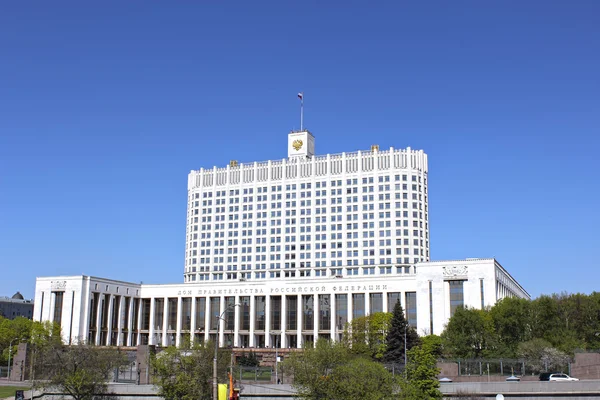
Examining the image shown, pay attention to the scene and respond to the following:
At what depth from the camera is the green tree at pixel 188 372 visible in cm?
5609

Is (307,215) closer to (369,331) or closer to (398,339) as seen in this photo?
(369,331)

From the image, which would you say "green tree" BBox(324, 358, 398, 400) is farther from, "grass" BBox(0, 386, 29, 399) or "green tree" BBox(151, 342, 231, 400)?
"grass" BBox(0, 386, 29, 399)

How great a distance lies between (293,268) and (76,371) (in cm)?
10014

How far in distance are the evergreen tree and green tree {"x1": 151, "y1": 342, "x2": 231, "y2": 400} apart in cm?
3751

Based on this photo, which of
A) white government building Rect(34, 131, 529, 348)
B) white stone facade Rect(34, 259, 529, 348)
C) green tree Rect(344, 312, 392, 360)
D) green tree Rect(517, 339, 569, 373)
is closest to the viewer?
green tree Rect(517, 339, 569, 373)

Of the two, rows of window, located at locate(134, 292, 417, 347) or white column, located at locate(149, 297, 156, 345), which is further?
white column, located at locate(149, 297, 156, 345)

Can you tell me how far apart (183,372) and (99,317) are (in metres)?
93.7

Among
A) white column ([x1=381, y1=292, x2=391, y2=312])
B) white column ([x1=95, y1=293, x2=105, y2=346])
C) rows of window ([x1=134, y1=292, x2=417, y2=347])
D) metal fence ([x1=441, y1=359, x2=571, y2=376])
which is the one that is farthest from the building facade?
metal fence ([x1=441, y1=359, x2=571, y2=376])

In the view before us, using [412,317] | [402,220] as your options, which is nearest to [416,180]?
[402,220]

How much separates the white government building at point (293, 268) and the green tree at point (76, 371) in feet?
214

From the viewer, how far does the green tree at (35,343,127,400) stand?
6294 cm

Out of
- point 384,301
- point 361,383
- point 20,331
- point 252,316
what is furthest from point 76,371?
point 252,316

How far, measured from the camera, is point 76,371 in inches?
2498

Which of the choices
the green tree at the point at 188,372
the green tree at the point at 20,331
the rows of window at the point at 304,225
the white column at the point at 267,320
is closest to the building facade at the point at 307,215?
the rows of window at the point at 304,225
